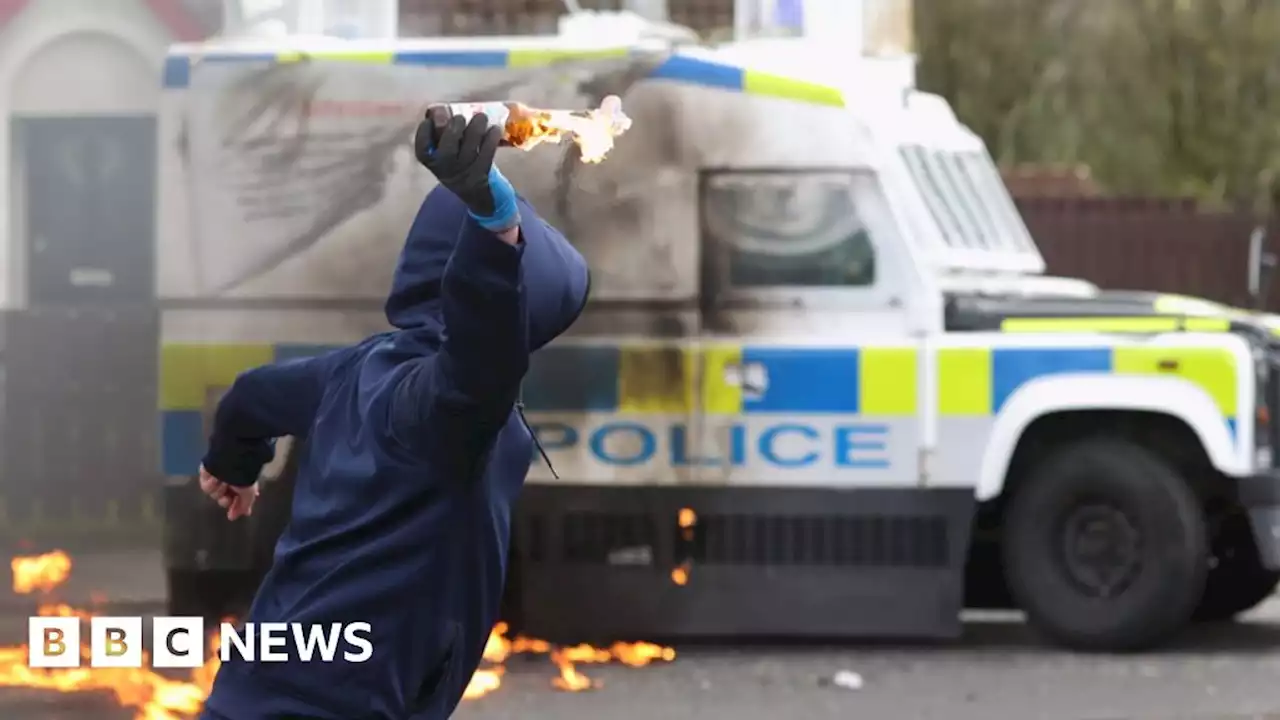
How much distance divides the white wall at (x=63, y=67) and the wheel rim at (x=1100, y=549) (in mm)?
5282

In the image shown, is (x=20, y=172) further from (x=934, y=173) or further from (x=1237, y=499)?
(x=1237, y=499)

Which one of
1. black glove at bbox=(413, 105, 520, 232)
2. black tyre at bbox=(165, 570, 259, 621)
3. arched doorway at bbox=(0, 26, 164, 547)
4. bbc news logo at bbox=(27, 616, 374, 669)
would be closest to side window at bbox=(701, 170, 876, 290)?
black tyre at bbox=(165, 570, 259, 621)

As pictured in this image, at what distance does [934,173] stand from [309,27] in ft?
8.13

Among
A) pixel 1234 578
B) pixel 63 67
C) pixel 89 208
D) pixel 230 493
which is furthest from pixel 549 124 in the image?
pixel 63 67

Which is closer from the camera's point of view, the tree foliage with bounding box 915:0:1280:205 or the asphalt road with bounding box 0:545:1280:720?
the asphalt road with bounding box 0:545:1280:720

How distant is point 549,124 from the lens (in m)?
2.97

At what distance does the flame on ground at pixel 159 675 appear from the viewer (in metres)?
7.26

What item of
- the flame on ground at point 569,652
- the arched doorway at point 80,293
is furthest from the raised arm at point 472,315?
the arched doorway at point 80,293

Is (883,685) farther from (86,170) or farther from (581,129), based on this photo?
(581,129)

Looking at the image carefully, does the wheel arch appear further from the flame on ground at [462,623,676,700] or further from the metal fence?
the metal fence

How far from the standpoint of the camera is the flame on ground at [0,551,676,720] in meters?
7.26

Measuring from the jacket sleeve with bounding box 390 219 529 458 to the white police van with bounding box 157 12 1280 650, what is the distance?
5.28 metres

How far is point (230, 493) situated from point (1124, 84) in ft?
64.2

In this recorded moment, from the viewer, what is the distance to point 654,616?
336 inches
